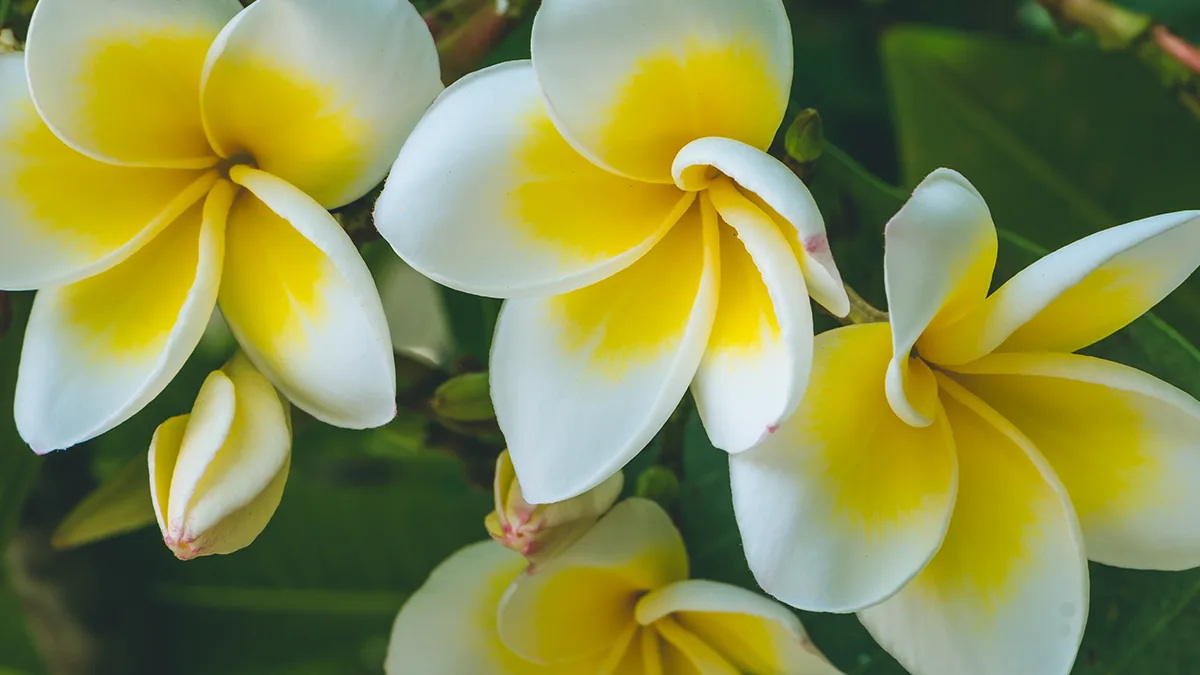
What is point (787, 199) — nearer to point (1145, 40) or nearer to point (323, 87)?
point (323, 87)

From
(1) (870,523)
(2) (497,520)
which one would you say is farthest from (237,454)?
(1) (870,523)

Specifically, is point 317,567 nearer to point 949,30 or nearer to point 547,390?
point 547,390

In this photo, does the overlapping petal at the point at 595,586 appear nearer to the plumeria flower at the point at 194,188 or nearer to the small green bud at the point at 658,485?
the small green bud at the point at 658,485

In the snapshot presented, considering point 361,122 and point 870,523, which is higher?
point 361,122

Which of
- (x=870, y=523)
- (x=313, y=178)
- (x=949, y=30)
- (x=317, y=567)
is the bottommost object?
(x=317, y=567)

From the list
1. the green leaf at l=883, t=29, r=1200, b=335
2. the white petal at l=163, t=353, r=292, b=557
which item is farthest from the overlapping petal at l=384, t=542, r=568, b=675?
the green leaf at l=883, t=29, r=1200, b=335

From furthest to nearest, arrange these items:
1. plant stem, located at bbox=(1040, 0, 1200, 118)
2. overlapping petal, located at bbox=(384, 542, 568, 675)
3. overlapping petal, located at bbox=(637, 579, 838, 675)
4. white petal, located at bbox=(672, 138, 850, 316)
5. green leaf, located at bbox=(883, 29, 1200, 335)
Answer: green leaf, located at bbox=(883, 29, 1200, 335), plant stem, located at bbox=(1040, 0, 1200, 118), overlapping petal, located at bbox=(384, 542, 568, 675), overlapping petal, located at bbox=(637, 579, 838, 675), white petal, located at bbox=(672, 138, 850, 316)

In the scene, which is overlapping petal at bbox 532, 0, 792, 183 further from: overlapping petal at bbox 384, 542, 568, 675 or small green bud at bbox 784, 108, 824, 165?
overlapping petal at bbox 384, 542, 568, 675
